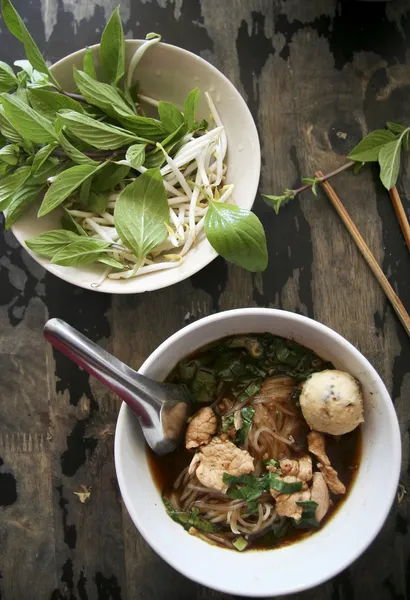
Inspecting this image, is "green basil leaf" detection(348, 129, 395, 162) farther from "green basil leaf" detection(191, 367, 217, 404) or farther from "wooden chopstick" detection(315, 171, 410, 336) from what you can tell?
"green basil leaf" detection(191, 367, 217, 404)

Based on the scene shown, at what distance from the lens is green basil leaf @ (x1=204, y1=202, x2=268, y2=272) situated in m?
1.14

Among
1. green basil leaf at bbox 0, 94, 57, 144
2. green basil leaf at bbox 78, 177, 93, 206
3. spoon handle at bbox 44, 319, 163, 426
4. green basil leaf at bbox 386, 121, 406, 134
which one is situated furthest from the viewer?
green basil leaf at bbox 386, 121, 406, 134

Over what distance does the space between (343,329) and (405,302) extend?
6.6 inches

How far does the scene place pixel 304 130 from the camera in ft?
4.51

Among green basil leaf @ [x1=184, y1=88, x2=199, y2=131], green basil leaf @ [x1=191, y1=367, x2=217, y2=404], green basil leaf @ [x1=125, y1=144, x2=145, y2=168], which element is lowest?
green basil leaf @ [x1=191, y1=367, x2=217, y2=404]

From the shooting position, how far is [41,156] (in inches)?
46.8

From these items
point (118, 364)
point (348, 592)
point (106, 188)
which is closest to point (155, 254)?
point (106, 188)

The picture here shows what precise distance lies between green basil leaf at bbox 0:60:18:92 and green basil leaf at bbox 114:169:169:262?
345 millimetres

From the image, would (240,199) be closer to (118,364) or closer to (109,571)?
(118,364)

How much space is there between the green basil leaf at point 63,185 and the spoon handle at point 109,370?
30 cm

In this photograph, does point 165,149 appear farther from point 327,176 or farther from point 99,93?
point 327,176

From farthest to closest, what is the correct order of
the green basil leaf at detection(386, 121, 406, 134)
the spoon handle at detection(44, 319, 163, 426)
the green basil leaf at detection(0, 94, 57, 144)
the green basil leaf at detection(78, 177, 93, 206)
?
the green basil leaf at detection(386, 121, 406, 134)
the green basil leaf at detection(78, 177, 93, 206)
the green basil leaf at detection(0, 94, 57, 144)
the spoon handle at detection(44, 319, 163, 426)

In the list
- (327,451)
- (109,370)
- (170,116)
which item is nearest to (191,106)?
(170,116)

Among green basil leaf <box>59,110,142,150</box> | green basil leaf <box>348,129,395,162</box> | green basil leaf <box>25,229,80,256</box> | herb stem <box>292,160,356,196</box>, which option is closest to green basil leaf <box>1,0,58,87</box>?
green basil leaf <box>59,110,142,150</box>
